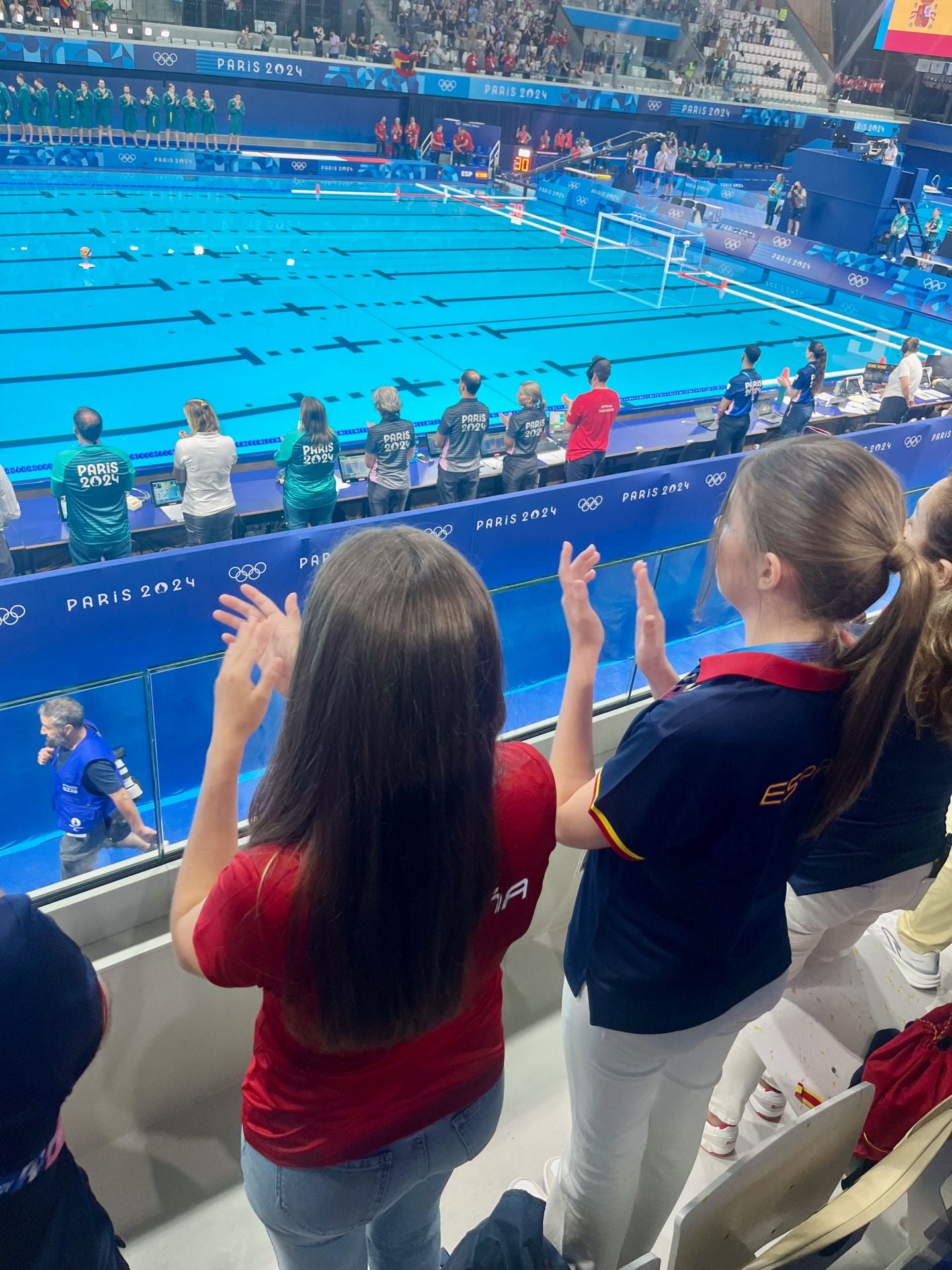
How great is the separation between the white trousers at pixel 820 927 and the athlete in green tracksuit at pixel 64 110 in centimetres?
1888

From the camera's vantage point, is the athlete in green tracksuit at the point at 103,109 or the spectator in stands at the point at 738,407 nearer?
the spectator in stands at the point at 738,407

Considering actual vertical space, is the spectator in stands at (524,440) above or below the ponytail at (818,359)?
below

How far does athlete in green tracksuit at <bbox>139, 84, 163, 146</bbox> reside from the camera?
54.0ft

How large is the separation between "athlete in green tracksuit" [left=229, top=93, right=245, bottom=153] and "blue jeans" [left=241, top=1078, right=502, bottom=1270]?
20.1 metres

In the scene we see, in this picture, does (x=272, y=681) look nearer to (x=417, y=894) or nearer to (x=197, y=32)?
(x=417, y=894)

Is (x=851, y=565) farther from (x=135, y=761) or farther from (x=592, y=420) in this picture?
(x=592, y=420)

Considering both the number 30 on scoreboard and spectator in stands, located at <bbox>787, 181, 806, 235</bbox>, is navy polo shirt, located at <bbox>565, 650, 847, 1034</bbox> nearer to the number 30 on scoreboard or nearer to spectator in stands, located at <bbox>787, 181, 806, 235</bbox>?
spectator in stands, located at <bbox>787, 181, 806, 235</bbox>

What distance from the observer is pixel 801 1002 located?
243cm

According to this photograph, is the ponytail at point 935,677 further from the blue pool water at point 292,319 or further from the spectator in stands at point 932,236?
the spectator in stands at point 932,236

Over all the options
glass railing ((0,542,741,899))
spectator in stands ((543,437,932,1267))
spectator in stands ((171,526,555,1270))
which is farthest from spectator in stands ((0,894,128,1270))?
glass railing ((0,542,741,899))

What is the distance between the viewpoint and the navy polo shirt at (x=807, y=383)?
25.5 ft

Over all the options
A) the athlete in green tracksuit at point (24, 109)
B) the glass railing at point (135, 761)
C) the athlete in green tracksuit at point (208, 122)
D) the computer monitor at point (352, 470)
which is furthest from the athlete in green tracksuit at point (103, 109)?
the glass railing at point (135, 761)

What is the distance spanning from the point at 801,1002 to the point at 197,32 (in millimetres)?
21698

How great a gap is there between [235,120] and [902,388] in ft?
50.8
